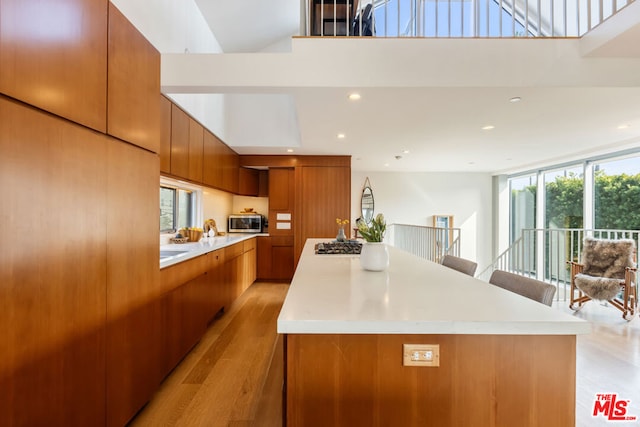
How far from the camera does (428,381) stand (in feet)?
3.01

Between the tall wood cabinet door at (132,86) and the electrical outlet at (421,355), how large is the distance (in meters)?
1.67

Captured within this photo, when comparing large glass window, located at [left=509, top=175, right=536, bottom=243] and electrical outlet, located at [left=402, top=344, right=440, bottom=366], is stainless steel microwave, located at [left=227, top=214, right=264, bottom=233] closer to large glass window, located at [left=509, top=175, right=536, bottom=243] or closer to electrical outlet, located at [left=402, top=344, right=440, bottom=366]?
electrical outlet, located at [left=402, top=344, right=440, bottom=366]

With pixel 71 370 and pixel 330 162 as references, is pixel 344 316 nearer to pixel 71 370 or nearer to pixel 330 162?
pixel 71 370

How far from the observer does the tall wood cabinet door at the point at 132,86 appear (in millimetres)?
1445

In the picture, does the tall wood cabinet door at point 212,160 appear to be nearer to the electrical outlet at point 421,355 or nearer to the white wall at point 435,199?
the electrical outlet at point 421,355

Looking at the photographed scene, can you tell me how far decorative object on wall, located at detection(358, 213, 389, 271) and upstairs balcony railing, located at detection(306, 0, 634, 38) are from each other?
1.60 metres

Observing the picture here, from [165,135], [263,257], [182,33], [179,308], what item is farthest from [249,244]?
[182,33]

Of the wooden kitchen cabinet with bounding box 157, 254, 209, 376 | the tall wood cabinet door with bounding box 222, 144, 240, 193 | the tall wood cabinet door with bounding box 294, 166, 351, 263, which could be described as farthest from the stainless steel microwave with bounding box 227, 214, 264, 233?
the wooden kitchen cabinet with bounding box 157, 254, 209, 376

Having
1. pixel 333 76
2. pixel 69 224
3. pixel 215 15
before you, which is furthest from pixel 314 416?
pixel 215 15

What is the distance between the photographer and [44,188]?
110cm

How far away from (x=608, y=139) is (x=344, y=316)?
5130mm

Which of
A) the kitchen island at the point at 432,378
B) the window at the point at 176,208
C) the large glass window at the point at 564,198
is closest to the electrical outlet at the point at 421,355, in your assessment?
the kitchen island at the point at 432,378

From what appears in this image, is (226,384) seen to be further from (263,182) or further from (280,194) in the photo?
(263,182)

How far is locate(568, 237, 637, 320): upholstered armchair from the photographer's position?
334 centimetres
